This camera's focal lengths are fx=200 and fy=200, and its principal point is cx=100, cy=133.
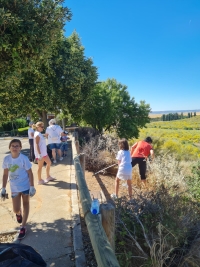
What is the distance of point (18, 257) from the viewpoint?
1837 mm

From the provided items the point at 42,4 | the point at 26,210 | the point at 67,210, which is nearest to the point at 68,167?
the point at 67,210

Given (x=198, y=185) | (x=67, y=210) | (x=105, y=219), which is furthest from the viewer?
(x=198, y=185)

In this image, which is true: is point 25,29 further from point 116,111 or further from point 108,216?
point 116,111

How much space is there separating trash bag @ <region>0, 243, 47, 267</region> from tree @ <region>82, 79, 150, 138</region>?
14.5 m

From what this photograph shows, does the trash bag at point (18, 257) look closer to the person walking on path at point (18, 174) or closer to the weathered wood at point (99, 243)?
the weathered wood at point (99, 243)

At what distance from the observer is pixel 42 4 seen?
3777mm

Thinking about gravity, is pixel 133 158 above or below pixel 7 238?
above

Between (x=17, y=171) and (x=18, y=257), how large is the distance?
60.8 inches

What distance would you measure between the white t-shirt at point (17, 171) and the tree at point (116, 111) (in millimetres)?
13157

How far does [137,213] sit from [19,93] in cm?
833

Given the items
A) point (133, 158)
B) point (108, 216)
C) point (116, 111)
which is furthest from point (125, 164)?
point (116, 111)

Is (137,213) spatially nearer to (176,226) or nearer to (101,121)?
(176,226)

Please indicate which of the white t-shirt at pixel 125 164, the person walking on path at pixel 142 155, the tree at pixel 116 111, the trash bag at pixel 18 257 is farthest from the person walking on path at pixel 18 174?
the tree at pixel 116 111

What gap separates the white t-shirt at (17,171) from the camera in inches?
124
